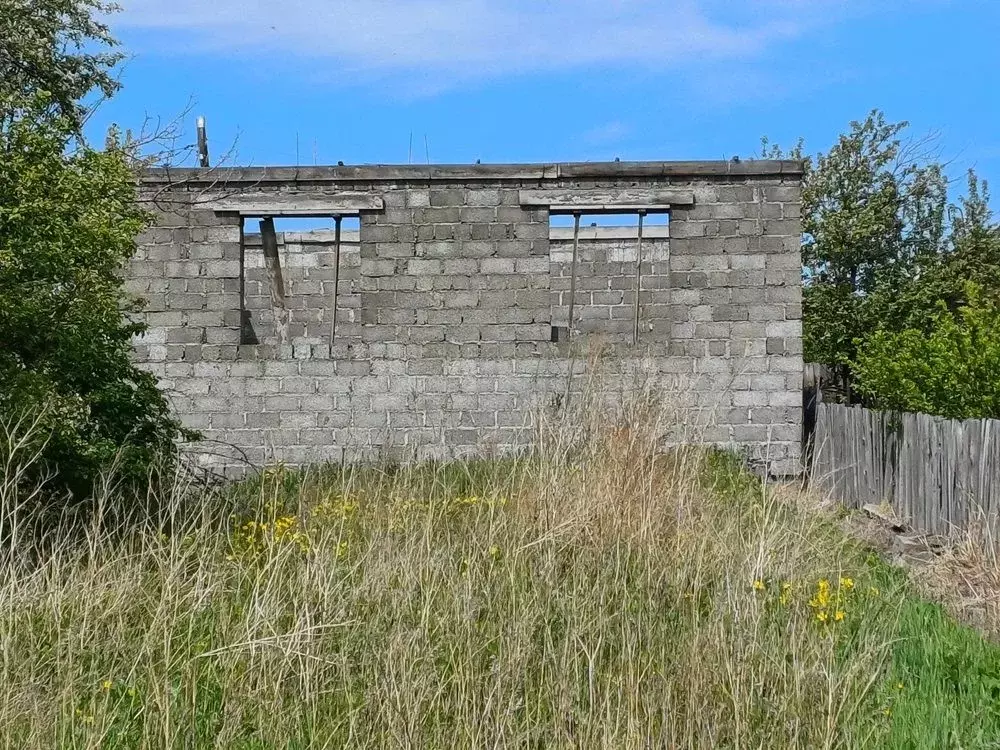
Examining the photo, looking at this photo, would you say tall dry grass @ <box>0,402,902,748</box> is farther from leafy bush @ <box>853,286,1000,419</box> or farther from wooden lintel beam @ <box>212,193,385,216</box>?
wooden lintel beam @ <box>212,193,385,216</box>

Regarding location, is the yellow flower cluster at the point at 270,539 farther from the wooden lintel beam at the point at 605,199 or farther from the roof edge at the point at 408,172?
the wooden lintel beam at the point at 605,199

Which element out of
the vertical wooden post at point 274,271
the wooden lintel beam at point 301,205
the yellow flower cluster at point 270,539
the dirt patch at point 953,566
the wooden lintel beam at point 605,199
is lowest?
the dirt patch at point 953,566

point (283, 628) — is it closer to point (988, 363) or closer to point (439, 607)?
point (439, 607)

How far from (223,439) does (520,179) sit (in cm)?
419

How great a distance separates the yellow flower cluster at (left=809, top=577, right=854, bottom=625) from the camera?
5.11 m

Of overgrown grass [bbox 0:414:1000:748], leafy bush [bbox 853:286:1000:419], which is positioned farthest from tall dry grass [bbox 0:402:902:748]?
leafy bush [bbox 853:286:1000:419]

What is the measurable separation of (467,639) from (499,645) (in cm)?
14

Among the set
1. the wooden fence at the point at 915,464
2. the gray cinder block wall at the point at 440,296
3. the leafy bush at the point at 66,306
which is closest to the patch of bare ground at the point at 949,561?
the wooden fence at the point at 915,464

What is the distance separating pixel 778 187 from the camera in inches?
495

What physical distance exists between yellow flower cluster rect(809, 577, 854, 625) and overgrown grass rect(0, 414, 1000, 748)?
3cm

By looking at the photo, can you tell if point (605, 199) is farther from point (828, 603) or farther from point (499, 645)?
point (499, 645)

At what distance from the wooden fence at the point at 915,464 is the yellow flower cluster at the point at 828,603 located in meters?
2.69

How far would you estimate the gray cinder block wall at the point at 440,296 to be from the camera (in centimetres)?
1248

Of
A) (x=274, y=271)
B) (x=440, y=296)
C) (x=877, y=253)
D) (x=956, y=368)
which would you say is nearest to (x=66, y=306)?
(x=440, y=296)
